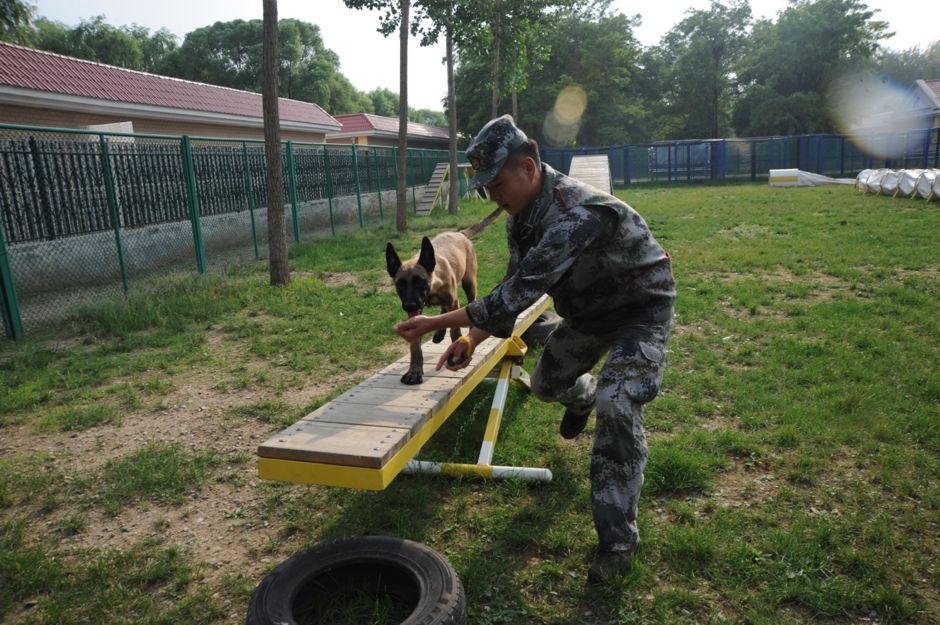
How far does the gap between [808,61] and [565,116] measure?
20.6 metres

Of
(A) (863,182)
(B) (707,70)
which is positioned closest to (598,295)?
(A) (863,182)

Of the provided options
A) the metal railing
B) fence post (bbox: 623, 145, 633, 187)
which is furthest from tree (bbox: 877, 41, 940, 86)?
fence post (bbox: 623, 145, 633, 187)

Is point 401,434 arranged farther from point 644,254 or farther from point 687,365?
point 687,365

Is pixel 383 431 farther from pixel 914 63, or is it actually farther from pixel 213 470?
pixel 914 63

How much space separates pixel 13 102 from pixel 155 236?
26.5 ft

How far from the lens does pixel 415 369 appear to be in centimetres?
437

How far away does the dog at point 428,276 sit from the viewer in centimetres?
439

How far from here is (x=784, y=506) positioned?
11.8 ft

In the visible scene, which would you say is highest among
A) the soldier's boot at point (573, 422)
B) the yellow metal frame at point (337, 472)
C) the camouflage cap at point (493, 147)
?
the camouflage cap at point (493, 147)

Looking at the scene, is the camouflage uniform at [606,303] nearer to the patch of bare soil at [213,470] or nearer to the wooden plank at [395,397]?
the wooden plank at [395,397]

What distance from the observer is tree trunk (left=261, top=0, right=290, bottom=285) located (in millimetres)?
10492

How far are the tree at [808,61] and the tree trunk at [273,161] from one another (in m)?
48.7

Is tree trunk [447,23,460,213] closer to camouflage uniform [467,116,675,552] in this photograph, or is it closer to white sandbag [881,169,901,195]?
white sandbag [881,169,901,195]

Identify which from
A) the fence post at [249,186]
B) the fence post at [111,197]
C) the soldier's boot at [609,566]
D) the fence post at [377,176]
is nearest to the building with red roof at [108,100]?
the fence post at [377,176]
